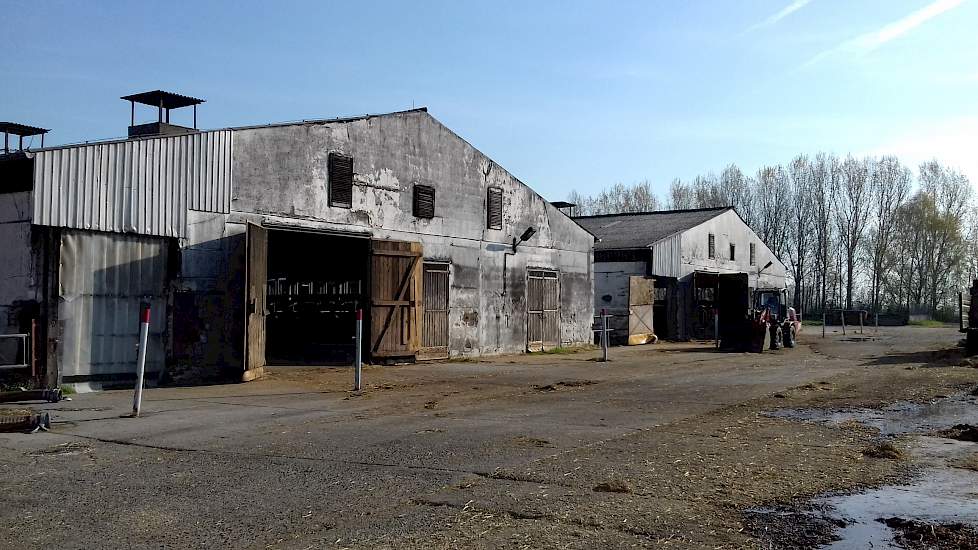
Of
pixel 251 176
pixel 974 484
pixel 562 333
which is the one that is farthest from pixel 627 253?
pixel 974 484

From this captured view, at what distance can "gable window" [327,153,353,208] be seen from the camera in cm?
1936

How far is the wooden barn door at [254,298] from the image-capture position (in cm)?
1612

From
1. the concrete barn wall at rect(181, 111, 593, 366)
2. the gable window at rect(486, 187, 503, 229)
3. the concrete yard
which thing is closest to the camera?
the concrete yard

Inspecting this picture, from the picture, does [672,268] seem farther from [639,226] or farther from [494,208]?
[494,208]

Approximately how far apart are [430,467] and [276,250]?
19.9 meters

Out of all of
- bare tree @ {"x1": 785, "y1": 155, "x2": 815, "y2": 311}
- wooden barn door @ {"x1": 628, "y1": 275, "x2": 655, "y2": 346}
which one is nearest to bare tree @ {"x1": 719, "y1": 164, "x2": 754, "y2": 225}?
bare tree @ {"x1": 785, "y1": 155, "x2": 815, "y2": 311}


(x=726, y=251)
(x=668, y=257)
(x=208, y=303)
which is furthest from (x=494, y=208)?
(x=726, y=251)

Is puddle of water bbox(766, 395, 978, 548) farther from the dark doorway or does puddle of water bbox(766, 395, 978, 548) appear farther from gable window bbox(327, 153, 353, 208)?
the dark doorway

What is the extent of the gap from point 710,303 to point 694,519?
36100 millimetres

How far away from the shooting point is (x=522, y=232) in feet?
84.3

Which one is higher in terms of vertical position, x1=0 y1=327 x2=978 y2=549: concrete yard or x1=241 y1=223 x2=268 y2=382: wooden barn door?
x1=241 y1=223 x2=268 y2=382: wooden barn door

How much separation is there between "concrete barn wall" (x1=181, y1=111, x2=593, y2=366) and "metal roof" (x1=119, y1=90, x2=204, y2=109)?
6.06m

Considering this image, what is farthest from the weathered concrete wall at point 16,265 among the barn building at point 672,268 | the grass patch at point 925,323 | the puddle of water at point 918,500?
the grass patch at point 925,323

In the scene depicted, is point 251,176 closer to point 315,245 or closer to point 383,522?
point 315,245
